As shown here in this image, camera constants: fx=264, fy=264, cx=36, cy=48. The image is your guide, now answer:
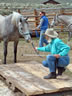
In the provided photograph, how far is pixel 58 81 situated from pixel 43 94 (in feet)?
2.16

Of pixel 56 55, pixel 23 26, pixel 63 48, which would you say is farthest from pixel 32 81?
pixel 23 26

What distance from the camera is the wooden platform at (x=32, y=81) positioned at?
4.95 m

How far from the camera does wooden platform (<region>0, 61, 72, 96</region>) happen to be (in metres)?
4.95

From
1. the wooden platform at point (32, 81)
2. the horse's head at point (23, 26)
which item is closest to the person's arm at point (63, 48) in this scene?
the wooden platform at point (32, 81)

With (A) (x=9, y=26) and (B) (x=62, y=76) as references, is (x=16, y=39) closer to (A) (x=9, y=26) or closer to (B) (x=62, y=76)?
(A) (x=9, y=26)

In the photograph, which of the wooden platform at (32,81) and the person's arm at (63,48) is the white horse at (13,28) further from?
the person's arm at (63,48)

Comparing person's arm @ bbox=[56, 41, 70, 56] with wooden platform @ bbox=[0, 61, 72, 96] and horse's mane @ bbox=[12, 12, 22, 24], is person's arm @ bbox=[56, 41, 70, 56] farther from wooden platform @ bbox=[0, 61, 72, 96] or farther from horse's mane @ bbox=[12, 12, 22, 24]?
horse's mane @ bbox=[12, 12, 22, 24]

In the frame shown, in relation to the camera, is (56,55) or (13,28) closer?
(56,55)

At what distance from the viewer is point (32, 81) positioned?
5.56 m

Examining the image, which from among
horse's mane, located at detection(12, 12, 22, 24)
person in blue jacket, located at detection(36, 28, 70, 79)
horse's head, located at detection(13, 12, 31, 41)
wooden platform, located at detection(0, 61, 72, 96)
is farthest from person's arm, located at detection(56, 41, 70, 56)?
horse's mane, located at detection(12, 12, 22, 24)

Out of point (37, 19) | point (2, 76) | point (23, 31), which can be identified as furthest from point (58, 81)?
point (37, 19)

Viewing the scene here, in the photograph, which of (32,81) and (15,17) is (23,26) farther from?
(32,81)

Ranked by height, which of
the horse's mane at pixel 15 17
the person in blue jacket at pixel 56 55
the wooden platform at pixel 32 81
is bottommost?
the wooden platform at pixel 32 81

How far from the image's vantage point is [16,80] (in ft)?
18.3
